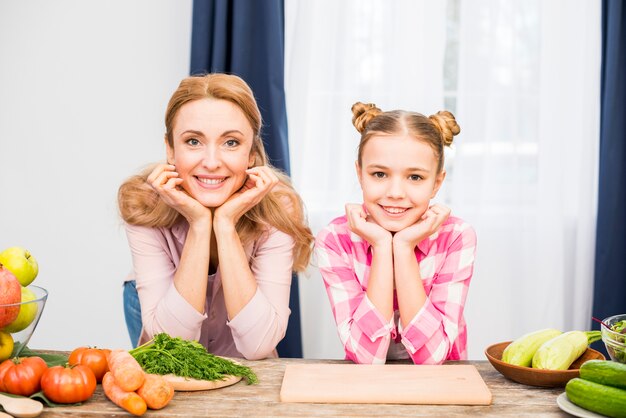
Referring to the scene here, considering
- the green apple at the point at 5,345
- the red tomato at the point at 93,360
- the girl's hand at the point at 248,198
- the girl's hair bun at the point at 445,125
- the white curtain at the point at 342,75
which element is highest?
the white curtain at the point at 342,75

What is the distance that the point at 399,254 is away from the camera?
186 cm

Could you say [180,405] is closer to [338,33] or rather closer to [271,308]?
[271,308]

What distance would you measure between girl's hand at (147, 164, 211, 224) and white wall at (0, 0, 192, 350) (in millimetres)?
1528

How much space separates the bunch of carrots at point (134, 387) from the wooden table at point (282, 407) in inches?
0.9

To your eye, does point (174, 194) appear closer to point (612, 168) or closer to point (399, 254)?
point (399, 254)

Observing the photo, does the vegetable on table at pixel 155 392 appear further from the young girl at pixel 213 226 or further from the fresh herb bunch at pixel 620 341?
the fresh herb bunch at pixel 620 341

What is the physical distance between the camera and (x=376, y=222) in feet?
6.38

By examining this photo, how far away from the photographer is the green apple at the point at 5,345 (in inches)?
54.7

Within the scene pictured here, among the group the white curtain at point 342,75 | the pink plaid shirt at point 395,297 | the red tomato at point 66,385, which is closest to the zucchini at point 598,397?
the pink plaid shirt at point 395,297

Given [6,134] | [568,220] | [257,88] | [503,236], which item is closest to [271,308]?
[257,88]

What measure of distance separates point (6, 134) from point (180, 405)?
2518 mm

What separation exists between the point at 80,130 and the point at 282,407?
7.97 feet

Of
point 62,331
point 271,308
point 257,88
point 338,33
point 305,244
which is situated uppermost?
point 338,33

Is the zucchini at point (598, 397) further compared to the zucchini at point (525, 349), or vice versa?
Answer: the zucchini at point (525, 349)
